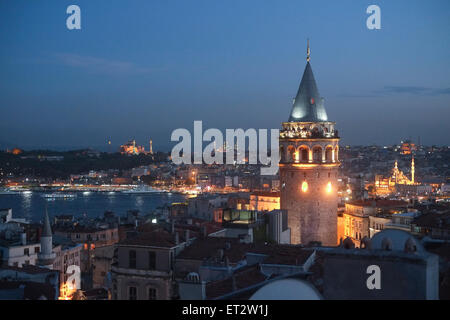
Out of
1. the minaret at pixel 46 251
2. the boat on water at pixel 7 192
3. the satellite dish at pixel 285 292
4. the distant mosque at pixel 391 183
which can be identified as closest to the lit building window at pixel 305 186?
the minaret at pixel 46 251

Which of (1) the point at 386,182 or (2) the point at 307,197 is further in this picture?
(1) the point at 386,182

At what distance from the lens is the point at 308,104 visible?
1249 cm

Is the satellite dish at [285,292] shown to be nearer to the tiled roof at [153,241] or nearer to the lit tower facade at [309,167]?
the tiled roof at [153,241]

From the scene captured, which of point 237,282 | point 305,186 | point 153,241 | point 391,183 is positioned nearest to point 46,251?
point 305,186

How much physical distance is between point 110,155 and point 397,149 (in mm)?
54312

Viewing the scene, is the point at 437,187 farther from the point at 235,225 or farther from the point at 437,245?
the point at 437,245

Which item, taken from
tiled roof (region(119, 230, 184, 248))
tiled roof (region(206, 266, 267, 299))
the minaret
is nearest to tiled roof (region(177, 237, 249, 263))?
tiled roof (region(119, 230, 184, 248))

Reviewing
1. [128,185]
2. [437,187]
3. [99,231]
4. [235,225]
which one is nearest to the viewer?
[235,225]

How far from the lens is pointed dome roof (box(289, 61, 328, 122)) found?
12.4m

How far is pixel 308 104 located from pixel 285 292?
9456 millimetres

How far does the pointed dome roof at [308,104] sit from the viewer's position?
12.4 meters

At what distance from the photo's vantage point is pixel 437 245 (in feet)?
22.8
